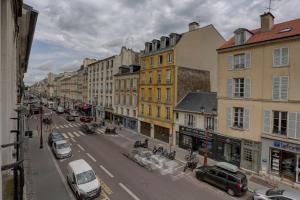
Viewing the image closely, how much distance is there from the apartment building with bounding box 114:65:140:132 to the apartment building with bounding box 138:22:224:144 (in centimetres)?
287

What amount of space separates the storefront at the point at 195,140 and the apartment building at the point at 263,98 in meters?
1.62

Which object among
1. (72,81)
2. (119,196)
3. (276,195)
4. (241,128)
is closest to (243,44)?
(241,128)

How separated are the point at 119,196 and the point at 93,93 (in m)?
43.1

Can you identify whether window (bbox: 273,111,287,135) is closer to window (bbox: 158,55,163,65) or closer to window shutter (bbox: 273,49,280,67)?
window shutter (bbox: 273,49,280,67)

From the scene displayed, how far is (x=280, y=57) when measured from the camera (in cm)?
1673

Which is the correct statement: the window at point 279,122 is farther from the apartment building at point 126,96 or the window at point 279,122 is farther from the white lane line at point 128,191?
the apartment building at point 126,96

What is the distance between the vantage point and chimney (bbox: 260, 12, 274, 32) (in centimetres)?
1905

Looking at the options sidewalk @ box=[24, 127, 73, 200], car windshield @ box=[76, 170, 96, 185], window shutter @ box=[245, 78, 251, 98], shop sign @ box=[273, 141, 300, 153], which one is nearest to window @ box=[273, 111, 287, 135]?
shop sign @ box=[273, 141, 300, 153]

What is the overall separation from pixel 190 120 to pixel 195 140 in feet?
8.20

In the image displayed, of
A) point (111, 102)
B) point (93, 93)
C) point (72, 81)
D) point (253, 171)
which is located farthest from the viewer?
point (72, 81)

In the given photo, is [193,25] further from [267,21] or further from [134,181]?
[134,181]

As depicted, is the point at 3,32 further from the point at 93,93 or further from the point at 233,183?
the point at 93,93

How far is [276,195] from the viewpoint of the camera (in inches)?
489

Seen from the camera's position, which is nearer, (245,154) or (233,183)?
(233,183)
